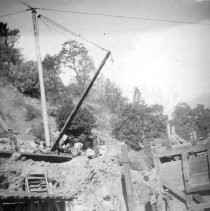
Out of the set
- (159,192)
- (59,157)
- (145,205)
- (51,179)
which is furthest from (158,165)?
(145,205)

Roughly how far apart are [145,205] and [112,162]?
3.94 meters

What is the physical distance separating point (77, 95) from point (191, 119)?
94.8 ft

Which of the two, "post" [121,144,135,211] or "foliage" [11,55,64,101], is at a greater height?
"foliage" [11,55,64,101]

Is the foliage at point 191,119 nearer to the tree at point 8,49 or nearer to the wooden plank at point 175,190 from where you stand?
the tree at point 8,49

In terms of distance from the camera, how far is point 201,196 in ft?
32.2

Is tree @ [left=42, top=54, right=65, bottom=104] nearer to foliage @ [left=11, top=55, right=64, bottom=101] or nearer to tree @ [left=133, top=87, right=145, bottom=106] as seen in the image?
foliage @ [left=11, top=55, right=64, bottom=101]

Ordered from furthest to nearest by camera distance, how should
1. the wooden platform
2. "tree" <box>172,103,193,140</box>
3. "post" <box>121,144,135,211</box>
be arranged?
"tree" <box>172,103,193,140</box> → the wooden platform → "post" <box>121,144,135,211</box>

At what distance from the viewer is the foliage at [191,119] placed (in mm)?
54328

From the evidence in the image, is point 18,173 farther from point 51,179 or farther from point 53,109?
point 53,109

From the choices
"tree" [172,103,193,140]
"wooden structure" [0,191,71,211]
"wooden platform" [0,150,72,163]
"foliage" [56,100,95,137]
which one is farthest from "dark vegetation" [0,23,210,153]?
"wooden structure" [0,191,71,211]

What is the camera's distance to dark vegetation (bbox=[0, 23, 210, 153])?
2911 centimetres

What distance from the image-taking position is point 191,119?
199ft

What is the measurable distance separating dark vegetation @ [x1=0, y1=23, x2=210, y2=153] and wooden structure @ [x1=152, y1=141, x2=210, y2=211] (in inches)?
672

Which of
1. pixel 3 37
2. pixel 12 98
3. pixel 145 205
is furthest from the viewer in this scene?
pixel 3 37
